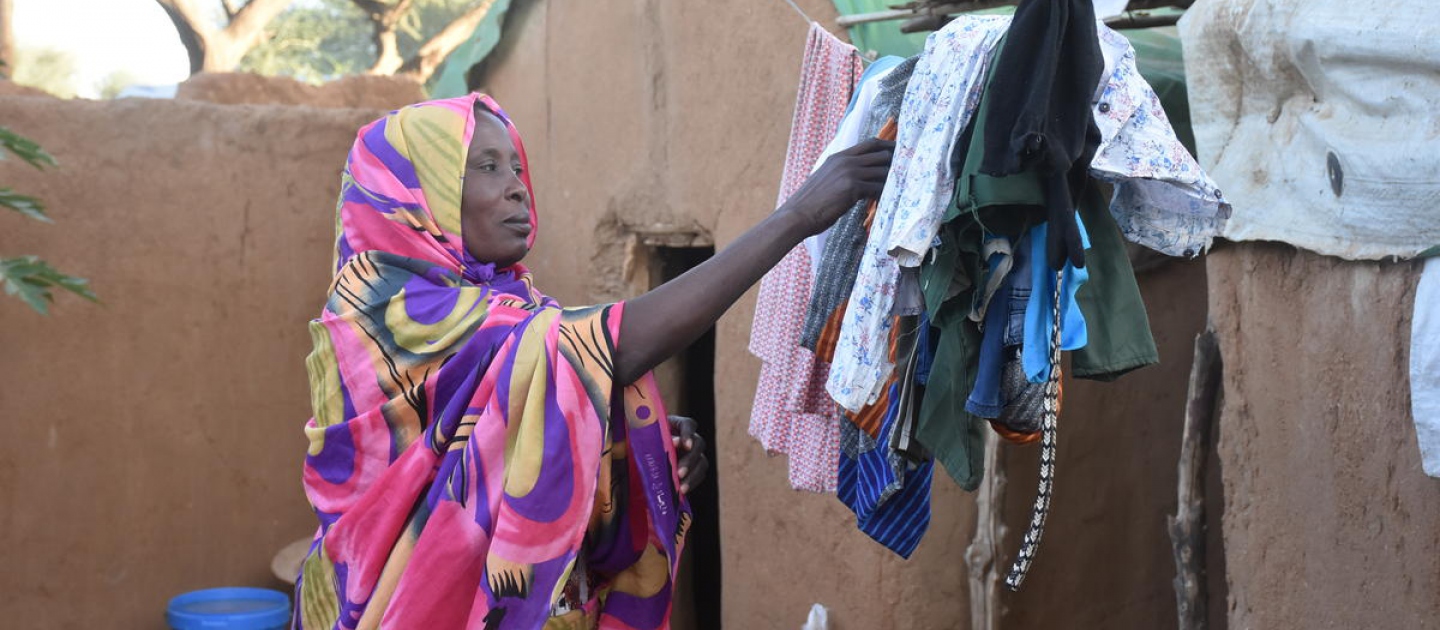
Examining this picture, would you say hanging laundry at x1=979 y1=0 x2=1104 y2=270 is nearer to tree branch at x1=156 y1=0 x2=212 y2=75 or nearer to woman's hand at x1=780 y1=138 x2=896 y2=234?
woman's hand at x1=780 y1=138 x2=896 y2=234

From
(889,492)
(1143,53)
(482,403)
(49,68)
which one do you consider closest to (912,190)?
(889,492)

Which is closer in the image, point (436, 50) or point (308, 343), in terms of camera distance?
point (308, 343)

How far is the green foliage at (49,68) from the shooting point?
27.0 metres

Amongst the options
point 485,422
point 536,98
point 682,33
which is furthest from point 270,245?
point 485,422

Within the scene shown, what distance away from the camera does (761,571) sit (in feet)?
17.7

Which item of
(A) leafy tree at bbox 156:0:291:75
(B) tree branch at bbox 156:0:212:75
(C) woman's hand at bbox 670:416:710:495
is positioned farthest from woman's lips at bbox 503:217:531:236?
(A) leafy tree at bbox 156:0:291:75

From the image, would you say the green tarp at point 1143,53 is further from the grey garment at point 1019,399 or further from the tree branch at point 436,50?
the tree branch at point 436,50

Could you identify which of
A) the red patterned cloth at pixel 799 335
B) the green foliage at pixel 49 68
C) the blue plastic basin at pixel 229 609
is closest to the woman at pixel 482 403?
the red patterned cloth at pixel 799 335

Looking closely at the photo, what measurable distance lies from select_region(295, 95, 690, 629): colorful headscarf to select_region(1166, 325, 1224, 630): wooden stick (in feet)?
6.87

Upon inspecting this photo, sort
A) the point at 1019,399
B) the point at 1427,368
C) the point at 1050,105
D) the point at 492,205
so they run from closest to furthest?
the point at 1050,105 < the point at 1019,399 < the point at 492,205 < the point at 1427,368

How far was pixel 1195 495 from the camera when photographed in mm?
4562

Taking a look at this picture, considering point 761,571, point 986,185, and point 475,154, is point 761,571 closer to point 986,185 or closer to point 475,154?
point 475,154

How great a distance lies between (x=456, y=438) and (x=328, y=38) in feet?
68.6

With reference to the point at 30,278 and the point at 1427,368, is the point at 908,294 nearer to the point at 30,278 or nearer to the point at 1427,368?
the point at 1427,368
